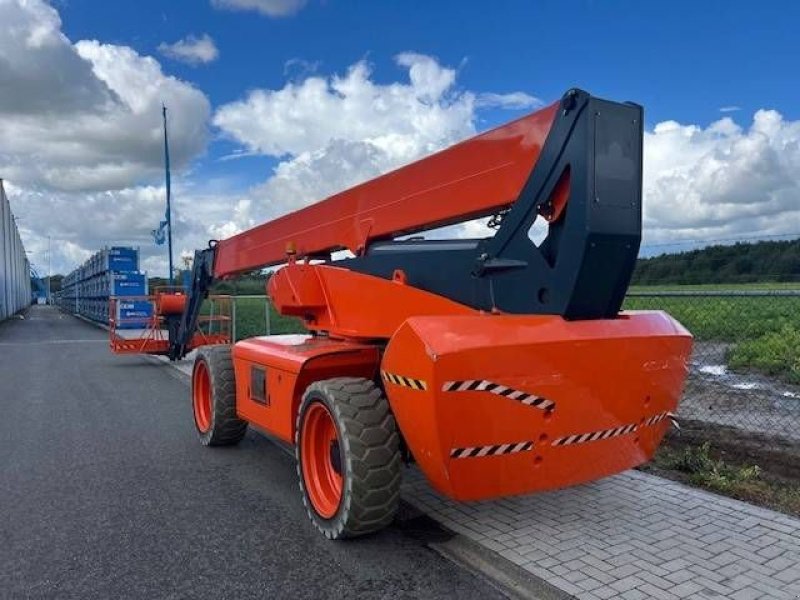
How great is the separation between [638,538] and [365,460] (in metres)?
1.81

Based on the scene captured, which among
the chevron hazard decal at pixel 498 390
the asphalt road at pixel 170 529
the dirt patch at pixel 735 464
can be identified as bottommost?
the asphalt road at pixel 170 529

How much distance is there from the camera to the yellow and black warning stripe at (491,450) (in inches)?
145

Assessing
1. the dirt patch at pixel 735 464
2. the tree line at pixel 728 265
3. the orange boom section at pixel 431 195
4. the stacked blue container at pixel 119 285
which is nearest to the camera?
the orange boom section at pixel 431 195

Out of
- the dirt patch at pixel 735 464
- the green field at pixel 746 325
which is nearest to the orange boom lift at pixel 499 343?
the dirt patch at pixel 735 464

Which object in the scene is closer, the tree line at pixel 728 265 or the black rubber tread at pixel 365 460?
the black rubber tread at pixel 365 460

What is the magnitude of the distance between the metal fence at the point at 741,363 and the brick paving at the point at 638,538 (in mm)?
2067

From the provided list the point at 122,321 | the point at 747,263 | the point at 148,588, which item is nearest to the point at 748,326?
the point at 747,263

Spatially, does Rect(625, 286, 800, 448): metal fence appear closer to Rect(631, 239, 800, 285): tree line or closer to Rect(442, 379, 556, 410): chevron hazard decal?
Rect(631, 239, 800, 285): tree line

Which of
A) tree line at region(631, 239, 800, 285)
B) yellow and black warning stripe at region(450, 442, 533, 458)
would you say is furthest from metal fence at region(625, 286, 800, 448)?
yellow and black warning stripe at region(450, 442, 533, 458)

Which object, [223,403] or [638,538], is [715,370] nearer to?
[638,538]

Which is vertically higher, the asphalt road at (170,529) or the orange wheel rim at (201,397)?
the orange wheel rim at (201,397)

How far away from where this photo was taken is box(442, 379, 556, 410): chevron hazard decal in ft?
11.7

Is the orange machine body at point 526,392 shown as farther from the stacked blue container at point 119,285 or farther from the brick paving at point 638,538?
the stacked blue container at point 119,285

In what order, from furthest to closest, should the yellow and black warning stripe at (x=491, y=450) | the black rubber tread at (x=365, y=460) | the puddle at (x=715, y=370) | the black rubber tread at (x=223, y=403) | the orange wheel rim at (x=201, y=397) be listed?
the puddle at (x=715, y=370), the orange wheel rim at (x=201, y=397), the black rubber tread at (x=223, y=403), the black rubber tread at (x=365, y=460), the yellow and black warning stripe at (x=491, y=450)
